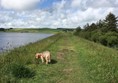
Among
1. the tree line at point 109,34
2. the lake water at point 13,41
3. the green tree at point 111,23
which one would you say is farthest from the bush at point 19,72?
the green tree at point 111,23

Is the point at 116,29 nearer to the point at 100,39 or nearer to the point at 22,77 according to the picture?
the point at 100,39

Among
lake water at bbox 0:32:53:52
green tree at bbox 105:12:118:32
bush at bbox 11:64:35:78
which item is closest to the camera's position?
bush at bbox 11:64:35:78

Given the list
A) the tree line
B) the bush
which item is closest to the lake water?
the bush

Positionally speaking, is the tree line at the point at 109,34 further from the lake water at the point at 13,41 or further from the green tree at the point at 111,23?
the lake water at the point at 13,41

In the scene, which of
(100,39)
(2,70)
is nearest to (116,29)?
(100,39)

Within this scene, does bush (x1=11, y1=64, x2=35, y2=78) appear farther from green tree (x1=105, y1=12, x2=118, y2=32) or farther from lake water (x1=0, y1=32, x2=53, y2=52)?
green tree (x1=105, y1=12, x2=118, y2=32)

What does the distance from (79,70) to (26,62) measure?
146 inches

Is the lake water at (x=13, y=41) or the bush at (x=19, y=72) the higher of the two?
the bush at (x=19, y=72)

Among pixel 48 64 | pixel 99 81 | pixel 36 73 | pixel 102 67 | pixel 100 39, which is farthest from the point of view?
pixel 100 39

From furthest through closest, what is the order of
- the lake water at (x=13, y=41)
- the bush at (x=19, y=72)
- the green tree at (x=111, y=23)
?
the green tree at (x=111, y=23), the lake water at (x=13, y=41), the bush at (x=19, y=72)

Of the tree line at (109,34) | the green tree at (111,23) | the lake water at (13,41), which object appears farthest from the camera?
the green tree at (111,23)

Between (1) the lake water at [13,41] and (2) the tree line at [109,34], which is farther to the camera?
(2) the tree line at [109,34]

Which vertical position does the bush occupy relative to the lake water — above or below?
above

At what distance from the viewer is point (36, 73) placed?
12406mm
